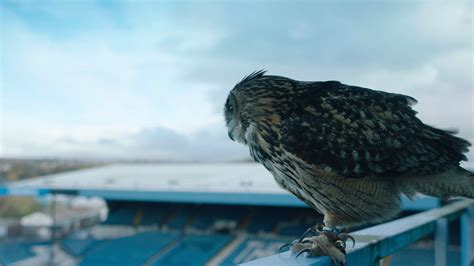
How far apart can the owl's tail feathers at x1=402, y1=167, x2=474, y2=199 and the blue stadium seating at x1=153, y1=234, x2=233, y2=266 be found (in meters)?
10.0

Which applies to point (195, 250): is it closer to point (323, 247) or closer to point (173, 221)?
point (173, 221)

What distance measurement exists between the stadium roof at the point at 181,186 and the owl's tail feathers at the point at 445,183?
25.0ft

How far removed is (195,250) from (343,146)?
11.4 meters

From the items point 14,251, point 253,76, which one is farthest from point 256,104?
point 14,251

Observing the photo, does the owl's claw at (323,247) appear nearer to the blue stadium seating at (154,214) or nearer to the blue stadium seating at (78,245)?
the blue stadium seating at (78,245)

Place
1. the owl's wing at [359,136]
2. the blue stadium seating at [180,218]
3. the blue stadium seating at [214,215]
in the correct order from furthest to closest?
1. the blue stadium seating at [180,218]
2. the blue stadium seating at [214,215]
3. the owl's wing at [359,136]

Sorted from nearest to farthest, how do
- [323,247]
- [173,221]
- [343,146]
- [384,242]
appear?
[323,247] → [384,242] → [343,146] → [173,221]

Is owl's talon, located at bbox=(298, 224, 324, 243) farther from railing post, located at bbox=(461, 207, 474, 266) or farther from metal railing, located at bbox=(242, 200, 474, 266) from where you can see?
railing post, located at bbox=(461, 207, 474, 266)

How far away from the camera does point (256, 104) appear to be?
5.69ft

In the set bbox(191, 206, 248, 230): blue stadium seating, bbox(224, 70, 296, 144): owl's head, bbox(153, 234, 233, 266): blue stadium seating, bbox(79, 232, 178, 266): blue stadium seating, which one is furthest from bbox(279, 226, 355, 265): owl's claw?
bbox(191, 206, 248, 230): blue stadium seating

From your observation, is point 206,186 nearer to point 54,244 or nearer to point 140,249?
point 140,249

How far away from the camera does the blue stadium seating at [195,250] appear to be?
1180 cm

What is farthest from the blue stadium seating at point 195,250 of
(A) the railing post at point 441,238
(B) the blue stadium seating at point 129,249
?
(A) the railing post at point 441,238

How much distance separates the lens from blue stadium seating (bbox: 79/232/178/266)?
12203 mm
